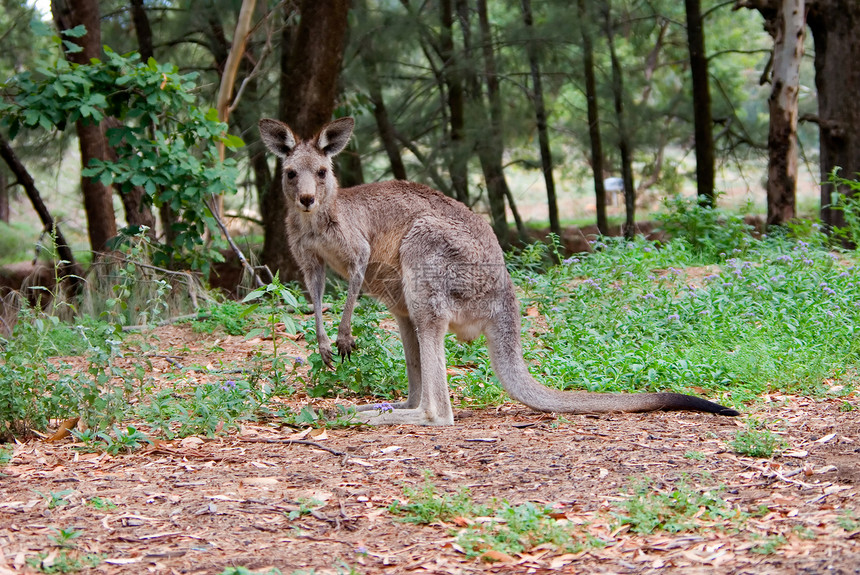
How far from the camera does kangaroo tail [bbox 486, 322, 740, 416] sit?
4.82m

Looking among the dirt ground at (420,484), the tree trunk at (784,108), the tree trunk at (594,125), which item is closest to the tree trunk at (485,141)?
the tree trunk at (594,125)

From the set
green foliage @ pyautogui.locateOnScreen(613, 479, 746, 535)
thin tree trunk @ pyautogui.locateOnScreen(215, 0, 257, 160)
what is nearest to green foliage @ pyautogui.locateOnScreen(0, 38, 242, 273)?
thin tree trunk @ pyautogui.locateOnScreen(215, 0, 257, 160)

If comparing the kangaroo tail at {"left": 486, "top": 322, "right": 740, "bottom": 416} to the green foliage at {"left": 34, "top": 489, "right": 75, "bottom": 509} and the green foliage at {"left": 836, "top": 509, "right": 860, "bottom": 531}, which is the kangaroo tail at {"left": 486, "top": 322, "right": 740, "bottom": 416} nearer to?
the green foliage at {"left": 836, "top": 509, "right": 860, "bottom": 531}

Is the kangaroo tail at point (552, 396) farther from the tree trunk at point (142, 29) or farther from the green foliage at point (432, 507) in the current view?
the tree trunk at point (142, 29)

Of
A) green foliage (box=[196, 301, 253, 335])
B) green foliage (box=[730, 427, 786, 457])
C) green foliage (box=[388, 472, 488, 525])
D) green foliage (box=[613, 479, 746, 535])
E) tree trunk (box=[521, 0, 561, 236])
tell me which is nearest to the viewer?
green foliage (box=[613, 479, 746, 535])

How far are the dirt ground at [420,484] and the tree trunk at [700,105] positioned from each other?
7999 millimetres

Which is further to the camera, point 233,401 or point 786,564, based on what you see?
point 233,401

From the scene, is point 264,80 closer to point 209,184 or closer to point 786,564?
point 209,184

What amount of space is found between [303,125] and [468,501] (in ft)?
23.2

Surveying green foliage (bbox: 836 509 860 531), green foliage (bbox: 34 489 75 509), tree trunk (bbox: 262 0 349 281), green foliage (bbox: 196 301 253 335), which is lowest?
green foliage (bbox: 836 509 860 531)

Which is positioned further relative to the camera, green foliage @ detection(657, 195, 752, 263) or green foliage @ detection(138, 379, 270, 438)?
green foliage @ detection(657, 195, 752, 263)

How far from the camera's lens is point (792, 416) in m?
4.79

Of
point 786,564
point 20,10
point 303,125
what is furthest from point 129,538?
point 20,10

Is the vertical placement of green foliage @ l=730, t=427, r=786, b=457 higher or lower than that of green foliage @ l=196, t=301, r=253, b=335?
lower
